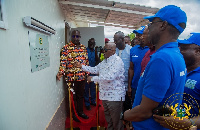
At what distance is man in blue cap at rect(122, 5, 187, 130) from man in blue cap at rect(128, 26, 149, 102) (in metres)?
1.81

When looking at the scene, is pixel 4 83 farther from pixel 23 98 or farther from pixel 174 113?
pixel 174 113

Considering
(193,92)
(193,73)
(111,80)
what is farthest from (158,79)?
(111,80)

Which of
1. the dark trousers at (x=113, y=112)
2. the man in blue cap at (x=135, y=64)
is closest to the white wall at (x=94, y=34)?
the man in blue cap at (x=135, y=64)

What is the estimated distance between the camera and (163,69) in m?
1.10

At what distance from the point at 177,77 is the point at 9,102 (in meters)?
1.53

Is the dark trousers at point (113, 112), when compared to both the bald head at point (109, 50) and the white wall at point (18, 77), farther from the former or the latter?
the white wall at point (18, 77)

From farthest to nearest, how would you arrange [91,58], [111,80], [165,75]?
[91,58]
[111,80]
[165,75]

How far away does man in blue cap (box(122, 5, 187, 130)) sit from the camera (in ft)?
3.63

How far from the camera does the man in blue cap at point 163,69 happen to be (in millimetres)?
1105

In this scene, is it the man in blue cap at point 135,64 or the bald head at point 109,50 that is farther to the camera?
the man in blue cap at point 135,64

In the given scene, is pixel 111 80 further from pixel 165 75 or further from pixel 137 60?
pixel 165 75

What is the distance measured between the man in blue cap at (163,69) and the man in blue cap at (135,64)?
1811 millimetres

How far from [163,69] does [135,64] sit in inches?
86.4

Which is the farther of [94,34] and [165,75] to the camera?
[94,34]
